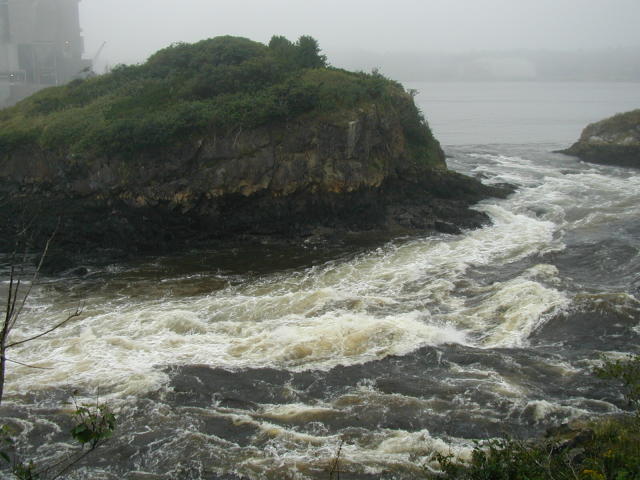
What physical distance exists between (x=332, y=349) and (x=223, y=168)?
12238 mm

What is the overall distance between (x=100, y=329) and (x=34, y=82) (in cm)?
4812

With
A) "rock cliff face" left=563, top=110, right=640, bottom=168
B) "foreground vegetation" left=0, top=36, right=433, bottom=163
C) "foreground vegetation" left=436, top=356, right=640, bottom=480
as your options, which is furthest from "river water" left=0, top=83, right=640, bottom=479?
"rock cliff face" left=563, top=110, right=640, bottom=168

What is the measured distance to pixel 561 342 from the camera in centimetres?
1603

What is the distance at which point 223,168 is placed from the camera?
25906 mm

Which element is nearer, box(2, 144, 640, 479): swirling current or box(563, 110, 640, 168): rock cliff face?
box(2, 144, 640, 479): swirling current

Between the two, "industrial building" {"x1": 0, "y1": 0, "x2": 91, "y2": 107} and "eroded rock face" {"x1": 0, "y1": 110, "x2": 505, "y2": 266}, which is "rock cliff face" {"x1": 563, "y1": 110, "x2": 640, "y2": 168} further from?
"industrial building" {"x1": 0, "y1": 0, "x2": 91, "y2": 107}

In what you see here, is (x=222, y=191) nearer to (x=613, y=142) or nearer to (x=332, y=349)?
(x=332, y=349)

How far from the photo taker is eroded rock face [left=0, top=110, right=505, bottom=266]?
25.6 m

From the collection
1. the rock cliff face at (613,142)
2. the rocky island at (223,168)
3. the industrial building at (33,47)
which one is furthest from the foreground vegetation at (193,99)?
the industrial building at (33,47)

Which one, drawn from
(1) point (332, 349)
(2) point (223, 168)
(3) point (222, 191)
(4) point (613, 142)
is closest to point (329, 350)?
(1) point (332, 349)

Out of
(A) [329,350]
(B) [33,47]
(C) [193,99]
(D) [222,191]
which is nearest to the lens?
(A) [329,350]

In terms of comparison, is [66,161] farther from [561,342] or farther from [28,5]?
[28,5]

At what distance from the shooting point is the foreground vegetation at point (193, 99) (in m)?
26.5

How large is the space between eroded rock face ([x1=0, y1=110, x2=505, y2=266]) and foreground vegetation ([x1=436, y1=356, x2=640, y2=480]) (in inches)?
644
